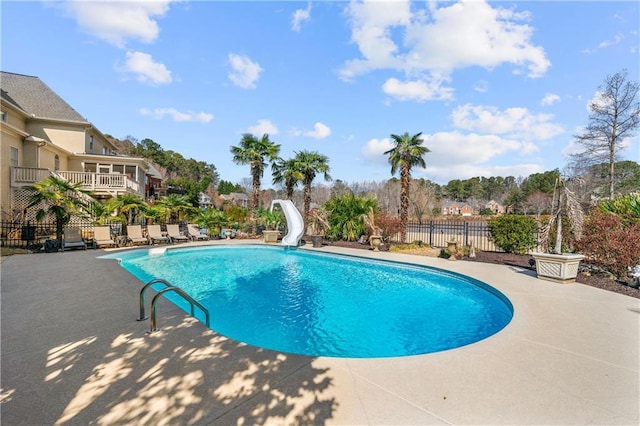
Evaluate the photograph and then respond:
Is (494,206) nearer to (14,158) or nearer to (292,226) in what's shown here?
(292,226)

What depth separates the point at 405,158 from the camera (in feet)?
52.1

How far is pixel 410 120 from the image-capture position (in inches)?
744

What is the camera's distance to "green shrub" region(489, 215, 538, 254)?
1143cm

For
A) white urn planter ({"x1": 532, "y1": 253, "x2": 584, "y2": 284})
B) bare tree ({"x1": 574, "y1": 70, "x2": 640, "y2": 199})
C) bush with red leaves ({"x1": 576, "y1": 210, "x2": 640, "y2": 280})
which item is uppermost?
bare tree ({"x1": 574, "y1": 70, "x2": 640, "y2": 199})

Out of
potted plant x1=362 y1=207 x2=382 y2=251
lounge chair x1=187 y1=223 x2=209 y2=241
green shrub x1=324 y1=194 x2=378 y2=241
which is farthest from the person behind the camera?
lounge chair x1=187 y1=223 x2=209 y2=241

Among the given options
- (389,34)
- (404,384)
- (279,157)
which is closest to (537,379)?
(404,384)

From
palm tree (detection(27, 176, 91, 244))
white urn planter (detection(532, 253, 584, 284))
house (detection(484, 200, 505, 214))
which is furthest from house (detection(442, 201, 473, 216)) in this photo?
palm tree (detection(27, 176, 91, 244))

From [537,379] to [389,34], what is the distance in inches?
573

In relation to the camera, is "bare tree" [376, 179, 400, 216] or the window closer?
the window

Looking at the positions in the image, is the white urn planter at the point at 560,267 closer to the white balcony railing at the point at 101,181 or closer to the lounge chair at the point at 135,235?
the lounge chair at the point at 135,235

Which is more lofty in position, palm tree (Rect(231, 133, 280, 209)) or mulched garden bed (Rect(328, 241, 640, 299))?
palm tree (Rect(231, 133, 280, 209))

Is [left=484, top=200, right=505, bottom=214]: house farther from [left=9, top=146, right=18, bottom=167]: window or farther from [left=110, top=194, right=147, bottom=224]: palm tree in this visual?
[left=9, top=146, right=18, bottom=167]: window

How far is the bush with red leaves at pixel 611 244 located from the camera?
7059 mm

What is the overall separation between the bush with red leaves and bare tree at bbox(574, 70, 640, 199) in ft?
67.5
